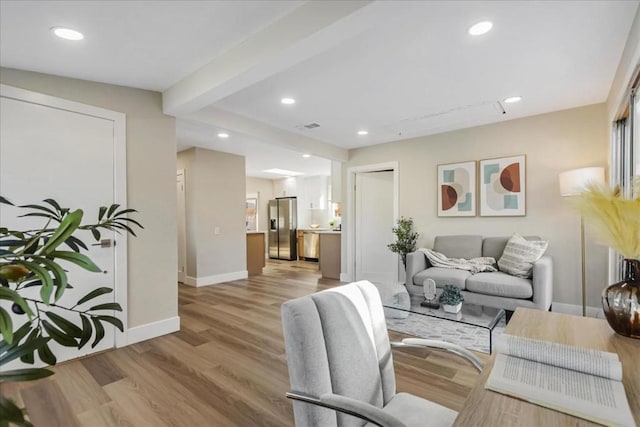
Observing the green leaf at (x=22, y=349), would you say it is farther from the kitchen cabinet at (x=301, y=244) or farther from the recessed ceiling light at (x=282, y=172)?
the kitchen cabinet at (x=301, y=244)

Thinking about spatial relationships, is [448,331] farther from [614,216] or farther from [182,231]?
[182,231]

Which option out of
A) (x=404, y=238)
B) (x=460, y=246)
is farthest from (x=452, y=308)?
(x=404, y=238)

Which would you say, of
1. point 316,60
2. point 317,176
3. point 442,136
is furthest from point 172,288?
point 317,176

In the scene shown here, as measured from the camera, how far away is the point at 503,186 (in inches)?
161

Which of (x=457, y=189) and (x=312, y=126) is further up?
(x=312, y=126)

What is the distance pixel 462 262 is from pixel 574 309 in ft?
4.19

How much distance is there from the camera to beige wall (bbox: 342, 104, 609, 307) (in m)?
3.54

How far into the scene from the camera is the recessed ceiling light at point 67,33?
196cm

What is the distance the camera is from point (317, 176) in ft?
28.8

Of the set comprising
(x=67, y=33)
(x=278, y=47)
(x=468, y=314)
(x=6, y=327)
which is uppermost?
(x=67, y=33)

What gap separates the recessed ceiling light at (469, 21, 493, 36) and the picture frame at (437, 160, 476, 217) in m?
2.49

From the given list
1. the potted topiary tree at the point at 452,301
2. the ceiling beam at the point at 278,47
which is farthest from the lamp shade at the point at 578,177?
the ceiling beam at the point at 278,47

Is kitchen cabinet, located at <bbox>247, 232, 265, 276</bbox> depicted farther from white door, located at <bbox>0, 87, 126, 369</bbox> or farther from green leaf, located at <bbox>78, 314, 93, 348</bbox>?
green leaf, located at <bbox>78, 314, 93, 348</bbox>

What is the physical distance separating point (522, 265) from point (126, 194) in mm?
4096
